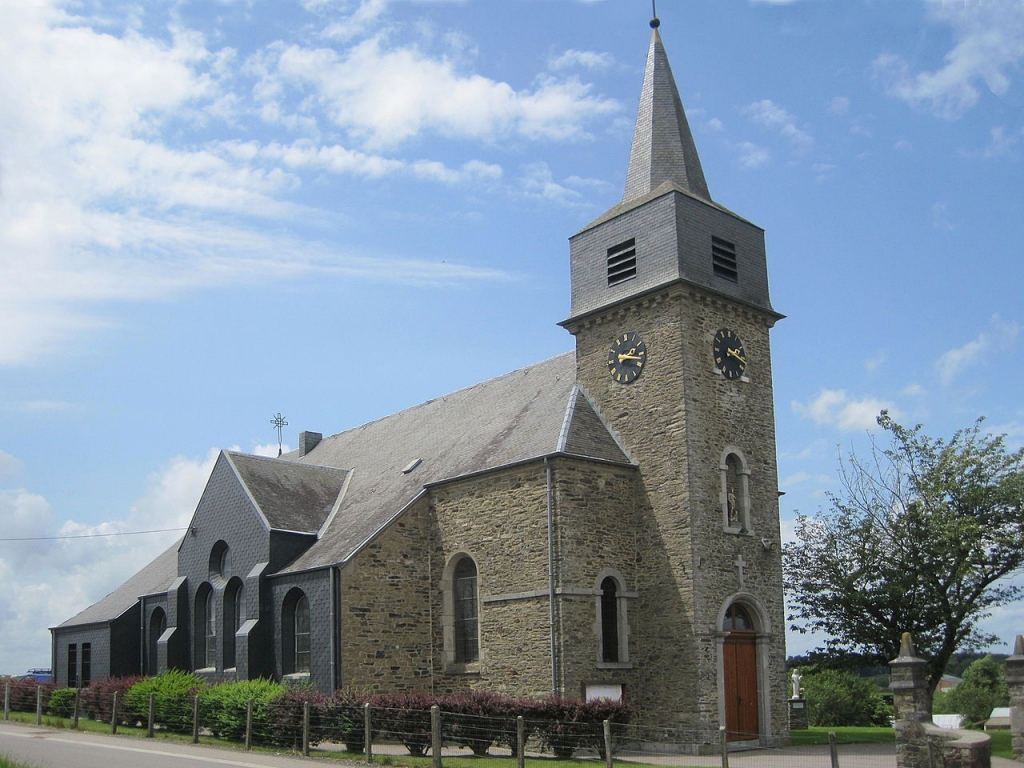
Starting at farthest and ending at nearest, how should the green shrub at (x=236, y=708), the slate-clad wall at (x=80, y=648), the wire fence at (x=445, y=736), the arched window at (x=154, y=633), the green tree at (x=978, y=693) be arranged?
the green tree at (x=978, y=693), the slate-clad wall at (x=80, y=648), the arched window at (x=154, y=633), the green shrub at (x=236, y=708), the wire fence at (x=445, y=736)

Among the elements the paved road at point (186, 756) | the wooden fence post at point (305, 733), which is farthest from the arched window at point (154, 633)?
the wooden fence post at point (305, 733)

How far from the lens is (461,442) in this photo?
29.6m

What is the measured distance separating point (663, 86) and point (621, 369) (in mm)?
8513

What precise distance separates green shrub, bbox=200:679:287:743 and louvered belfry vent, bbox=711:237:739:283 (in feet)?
46.7

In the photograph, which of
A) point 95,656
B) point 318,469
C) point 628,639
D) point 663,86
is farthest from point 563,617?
point 95,656

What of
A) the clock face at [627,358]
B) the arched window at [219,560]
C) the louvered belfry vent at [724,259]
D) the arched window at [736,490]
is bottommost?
the arched window at [219,560]

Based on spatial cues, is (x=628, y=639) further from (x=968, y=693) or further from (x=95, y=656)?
(x=968, y=693)

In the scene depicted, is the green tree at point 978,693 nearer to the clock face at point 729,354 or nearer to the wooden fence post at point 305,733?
Answer: the clock face at point 729,354

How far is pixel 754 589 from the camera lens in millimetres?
24891

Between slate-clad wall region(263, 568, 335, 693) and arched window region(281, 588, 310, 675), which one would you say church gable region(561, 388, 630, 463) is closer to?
slate-clad wall region(263, 568, 335, 693)

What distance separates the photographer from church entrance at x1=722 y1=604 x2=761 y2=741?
23.7 meters

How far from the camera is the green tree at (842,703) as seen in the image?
38.0m

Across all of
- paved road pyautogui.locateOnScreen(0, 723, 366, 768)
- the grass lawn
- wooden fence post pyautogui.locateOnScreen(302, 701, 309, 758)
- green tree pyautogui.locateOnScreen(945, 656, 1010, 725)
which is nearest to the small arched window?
the grass lawn

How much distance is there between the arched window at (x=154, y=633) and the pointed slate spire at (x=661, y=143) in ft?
66.1
